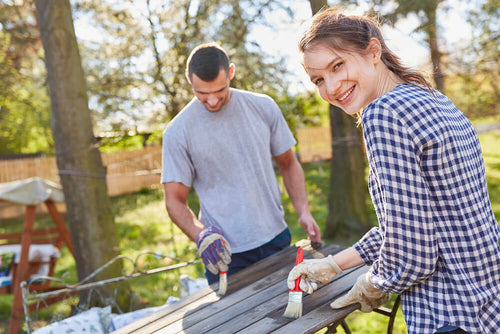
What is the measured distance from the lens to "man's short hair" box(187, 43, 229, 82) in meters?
2.33

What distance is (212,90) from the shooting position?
239 cm

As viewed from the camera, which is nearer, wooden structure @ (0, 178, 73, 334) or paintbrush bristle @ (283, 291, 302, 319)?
paintbrush bristle @ (283, 291, 302, 319)

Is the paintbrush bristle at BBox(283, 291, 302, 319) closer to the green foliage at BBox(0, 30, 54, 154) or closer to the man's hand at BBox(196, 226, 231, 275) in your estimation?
the man's hand at BBox(196, 226, 231, 275)

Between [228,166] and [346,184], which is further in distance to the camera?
[346,184]

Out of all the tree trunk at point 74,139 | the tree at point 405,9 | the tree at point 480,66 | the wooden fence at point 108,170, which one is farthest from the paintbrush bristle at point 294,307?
the wooden fence at point 108,170

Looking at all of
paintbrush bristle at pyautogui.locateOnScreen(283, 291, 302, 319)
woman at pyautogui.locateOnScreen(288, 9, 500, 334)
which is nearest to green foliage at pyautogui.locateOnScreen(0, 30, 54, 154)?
paintbrush bristle at pyautogui.locateOnScreen(283, 291, 302, 319)

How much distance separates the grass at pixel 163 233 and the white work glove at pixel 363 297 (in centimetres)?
202

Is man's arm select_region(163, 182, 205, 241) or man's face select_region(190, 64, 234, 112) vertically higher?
man's face select_region(190, 64, 234, 112)

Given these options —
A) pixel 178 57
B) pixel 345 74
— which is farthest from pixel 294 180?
pixel 178 57

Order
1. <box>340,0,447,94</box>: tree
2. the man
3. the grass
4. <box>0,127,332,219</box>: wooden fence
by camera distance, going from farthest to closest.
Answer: <box>0,127,332,219</box>: wooden fence → <box>340,0,447,94</box>: tree → the grass → the man

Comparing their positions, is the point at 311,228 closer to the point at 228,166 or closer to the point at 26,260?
the point at 228,166

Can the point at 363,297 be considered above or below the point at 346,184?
below

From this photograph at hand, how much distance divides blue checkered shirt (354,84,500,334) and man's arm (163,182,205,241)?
4.50 ft

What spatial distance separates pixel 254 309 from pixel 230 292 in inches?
11.3
